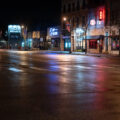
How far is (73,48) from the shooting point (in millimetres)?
64438

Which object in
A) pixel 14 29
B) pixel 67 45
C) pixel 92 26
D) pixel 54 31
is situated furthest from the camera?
pixel 14 29

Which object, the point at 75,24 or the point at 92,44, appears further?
the point at 75,24

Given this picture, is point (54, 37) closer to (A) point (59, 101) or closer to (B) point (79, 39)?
(B) point (79, 39)

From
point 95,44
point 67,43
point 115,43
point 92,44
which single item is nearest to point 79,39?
point 92,44

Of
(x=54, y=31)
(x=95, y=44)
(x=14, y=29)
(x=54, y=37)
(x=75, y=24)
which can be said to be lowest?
(x=95, y=44)

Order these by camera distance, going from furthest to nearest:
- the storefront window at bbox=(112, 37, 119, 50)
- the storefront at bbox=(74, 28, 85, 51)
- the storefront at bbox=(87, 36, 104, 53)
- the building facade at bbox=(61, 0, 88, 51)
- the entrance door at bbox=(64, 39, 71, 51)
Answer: the entrance door at bbox=(64, 39, 71, 51)
the storefront at bbox=(74, 28, 85, 51)
the building facade at bbox=(61, 0, 88, 51)
the storefront at bbox=(87, 36, 104, 53)
the storefront window at bbox=(112, 37, 119, 50)

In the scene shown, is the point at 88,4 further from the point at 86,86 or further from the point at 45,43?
the point at 86,86

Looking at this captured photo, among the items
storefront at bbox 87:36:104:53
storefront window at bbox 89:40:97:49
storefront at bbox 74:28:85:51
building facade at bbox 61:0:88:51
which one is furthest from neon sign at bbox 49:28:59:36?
storefront window at bbox 89:40:97:49

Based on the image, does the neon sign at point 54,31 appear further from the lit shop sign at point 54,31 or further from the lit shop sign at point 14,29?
the lit shop sign at point 14,29

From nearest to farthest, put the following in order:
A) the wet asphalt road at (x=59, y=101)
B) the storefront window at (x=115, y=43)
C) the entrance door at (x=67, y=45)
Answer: the wet asphalt road at (x=59, y=101) → the storefront window at (x=115, y=43) → the entrance door at (x=67, y=45)

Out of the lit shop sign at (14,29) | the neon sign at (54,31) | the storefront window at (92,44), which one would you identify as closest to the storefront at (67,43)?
the neon sign at (54,31)

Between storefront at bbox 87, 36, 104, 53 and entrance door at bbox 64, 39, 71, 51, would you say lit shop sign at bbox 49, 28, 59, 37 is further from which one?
storefront at bbox 87, 36, 104, 53

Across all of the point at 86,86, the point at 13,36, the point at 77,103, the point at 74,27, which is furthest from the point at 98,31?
the point at 13,36

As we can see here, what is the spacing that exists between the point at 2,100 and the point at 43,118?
2480 mm
